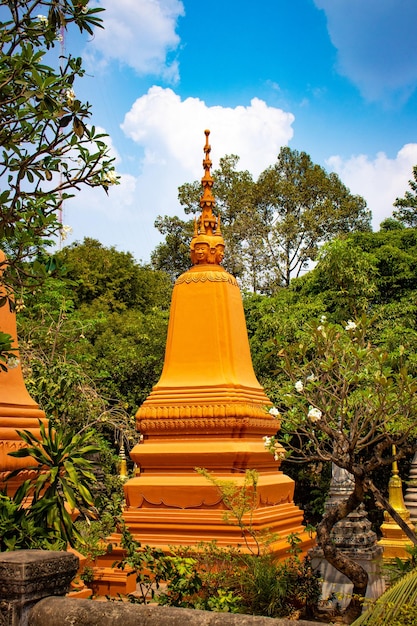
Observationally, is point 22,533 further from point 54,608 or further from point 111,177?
point 111,177

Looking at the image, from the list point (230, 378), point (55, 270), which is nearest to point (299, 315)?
point (230, 378)

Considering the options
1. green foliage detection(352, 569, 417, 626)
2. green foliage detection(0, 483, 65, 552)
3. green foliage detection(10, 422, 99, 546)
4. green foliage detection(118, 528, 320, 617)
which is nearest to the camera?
green foliage detection(352, 569, 417, 626)

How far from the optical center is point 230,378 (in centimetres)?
841

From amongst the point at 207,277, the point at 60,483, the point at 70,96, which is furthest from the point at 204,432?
the point at 70,96

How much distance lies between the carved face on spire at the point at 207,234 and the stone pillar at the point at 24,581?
6116 millimetres

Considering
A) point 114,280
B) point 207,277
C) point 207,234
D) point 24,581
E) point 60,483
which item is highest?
point 114,280

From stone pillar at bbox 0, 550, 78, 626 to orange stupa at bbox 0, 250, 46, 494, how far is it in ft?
6.46

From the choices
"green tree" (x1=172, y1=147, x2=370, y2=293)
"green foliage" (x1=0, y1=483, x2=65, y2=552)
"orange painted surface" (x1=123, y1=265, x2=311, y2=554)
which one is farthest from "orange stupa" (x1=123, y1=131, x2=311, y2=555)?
"green tree" (x1=172, y1=147, x2=370, y2=293)

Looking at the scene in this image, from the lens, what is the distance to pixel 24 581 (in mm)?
3205

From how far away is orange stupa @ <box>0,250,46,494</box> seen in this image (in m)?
5.61

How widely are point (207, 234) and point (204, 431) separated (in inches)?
111

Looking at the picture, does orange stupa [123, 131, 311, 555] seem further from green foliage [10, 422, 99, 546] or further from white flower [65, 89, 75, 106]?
white flower [65, 89, 75, 106]

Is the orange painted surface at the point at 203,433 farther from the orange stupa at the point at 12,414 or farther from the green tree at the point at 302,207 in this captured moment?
the green tree at the point at 302,207

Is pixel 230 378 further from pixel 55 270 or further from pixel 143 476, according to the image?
pixel 55 270
